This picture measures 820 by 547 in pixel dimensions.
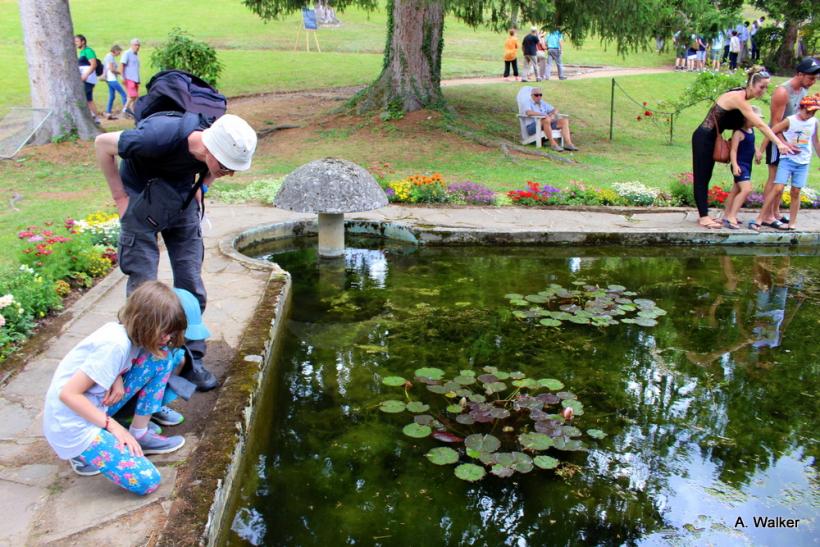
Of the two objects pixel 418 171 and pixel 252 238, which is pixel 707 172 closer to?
pixel 418 171

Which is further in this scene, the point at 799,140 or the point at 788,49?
the point at 788,49

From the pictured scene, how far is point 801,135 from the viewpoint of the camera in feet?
26.1

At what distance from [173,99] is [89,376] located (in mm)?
1424

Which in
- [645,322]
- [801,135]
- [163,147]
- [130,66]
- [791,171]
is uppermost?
[163,147]

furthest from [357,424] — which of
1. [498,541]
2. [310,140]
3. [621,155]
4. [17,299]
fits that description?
[621,155]

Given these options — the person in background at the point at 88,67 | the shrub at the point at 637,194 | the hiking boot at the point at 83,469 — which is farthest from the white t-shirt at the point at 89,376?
the person in background at the point at 88,67

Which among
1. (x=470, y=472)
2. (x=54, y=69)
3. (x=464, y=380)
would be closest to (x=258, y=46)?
(x=54, y=69)

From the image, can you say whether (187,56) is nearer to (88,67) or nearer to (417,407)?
(88,67)

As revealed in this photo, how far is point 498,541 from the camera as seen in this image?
3.37 metres

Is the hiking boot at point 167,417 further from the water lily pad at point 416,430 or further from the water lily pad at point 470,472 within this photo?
the water lily pad at point 470,472

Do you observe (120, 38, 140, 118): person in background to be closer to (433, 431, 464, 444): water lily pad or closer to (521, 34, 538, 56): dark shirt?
(521, 34, 538, 56): dark shirt

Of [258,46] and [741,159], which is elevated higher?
[258,46]

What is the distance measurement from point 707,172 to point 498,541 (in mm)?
6222

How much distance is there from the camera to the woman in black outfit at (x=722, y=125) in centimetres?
770
